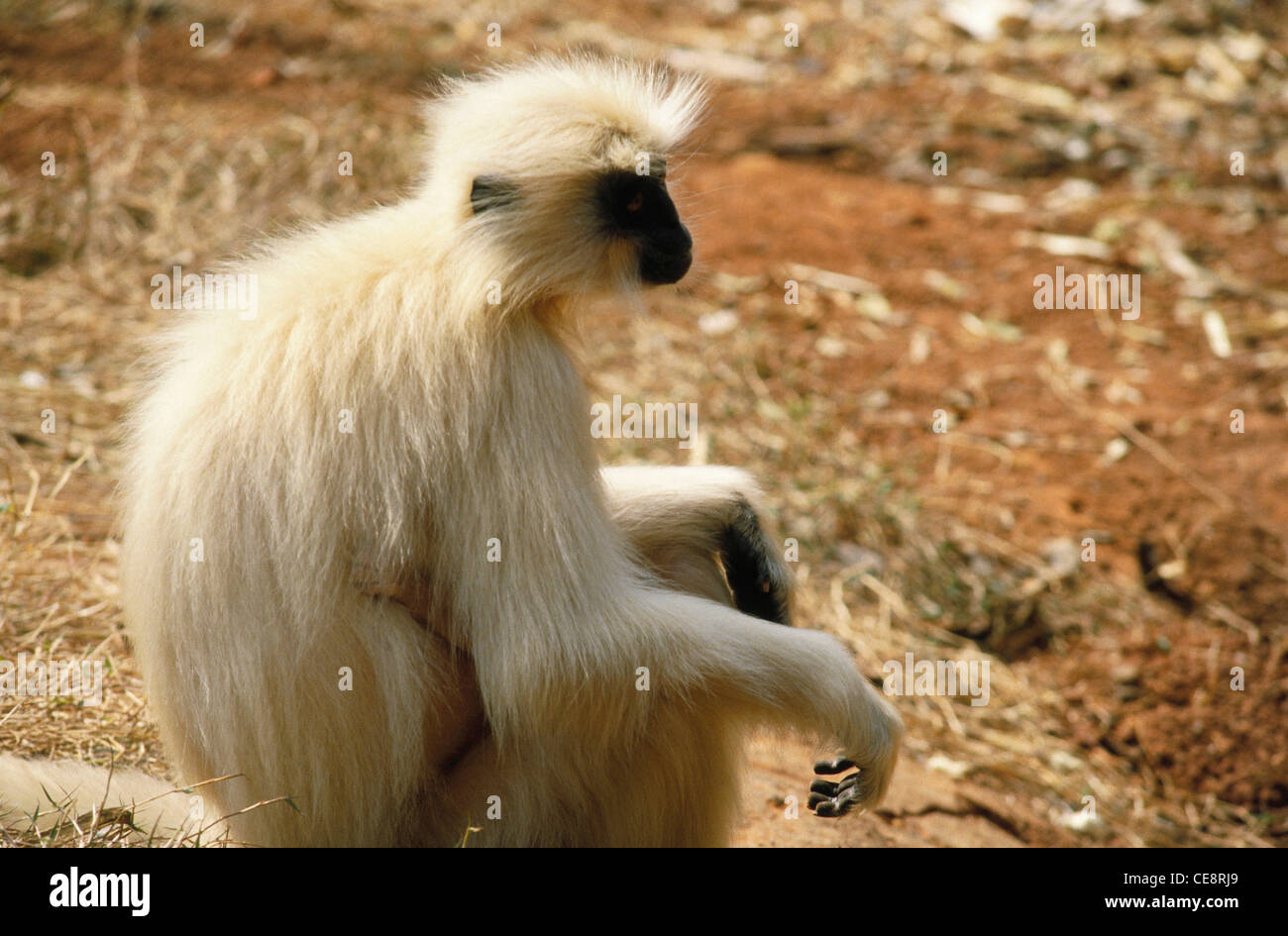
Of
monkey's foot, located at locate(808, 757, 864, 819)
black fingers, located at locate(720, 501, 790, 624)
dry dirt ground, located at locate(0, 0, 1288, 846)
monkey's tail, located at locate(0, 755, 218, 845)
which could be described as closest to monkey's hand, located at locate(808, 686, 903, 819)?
monkey's foot, located at locate(808, 757, 864, 819)

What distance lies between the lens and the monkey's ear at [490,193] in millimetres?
4117

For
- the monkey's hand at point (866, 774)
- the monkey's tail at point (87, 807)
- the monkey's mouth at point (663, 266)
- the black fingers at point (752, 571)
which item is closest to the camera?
the monkey's tail at point (87, 807)

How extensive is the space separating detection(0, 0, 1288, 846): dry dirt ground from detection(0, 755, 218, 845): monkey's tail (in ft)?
1.26

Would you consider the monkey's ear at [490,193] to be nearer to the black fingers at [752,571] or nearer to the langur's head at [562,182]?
the langur's head at [562,182]

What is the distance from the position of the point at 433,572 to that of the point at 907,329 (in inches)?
272

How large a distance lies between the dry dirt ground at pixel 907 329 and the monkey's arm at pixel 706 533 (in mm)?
1169

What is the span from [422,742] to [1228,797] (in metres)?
4.65

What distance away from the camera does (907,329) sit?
10.1 metres

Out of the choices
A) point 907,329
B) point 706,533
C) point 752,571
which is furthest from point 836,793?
point 907,329

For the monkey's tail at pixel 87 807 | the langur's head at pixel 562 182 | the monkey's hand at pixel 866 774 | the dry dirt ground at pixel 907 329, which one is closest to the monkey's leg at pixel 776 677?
the monkey's hand at pixel 866 774

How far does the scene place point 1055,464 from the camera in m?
8.59

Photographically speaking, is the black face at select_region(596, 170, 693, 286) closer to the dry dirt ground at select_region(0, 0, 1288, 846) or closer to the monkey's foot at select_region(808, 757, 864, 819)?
the dry dirt ground at select_region(0, 0, 1288, 846)

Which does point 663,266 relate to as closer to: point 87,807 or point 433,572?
point 433,572
